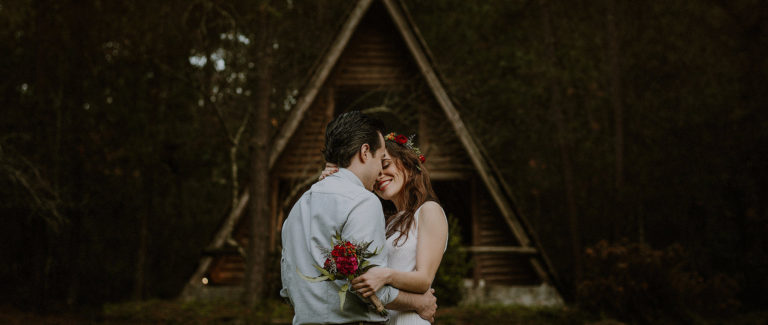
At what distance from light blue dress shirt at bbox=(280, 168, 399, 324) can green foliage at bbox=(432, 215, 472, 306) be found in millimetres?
9038

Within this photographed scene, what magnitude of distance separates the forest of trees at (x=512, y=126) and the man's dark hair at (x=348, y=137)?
38.3 ft

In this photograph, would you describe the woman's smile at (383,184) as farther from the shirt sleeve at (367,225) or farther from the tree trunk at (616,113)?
the tree trunk at (616,113)

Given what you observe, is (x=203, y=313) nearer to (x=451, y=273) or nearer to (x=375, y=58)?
(x=451, y=273)

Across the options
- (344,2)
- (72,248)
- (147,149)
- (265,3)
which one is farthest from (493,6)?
(72,248)

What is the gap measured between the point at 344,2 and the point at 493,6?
4.65 metres

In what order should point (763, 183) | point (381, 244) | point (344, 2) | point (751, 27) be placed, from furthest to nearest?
point (344, 2)
point (751, 27)
point (763, 183)
point (381, 244)

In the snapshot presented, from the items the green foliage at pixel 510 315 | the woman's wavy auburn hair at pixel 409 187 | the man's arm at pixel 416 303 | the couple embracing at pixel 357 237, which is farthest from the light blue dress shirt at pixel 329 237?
the green foliage at pixel 510 315

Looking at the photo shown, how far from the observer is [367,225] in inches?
116

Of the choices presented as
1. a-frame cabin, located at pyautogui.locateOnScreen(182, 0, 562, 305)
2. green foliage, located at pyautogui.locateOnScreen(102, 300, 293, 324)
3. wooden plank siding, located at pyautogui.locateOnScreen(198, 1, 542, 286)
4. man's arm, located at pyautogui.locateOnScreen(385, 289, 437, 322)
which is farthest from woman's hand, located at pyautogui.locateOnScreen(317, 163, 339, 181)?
wooden plank siding, located at pyautogui.locateOnScreen(198, 1, 542, 286)

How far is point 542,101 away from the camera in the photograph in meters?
24.3

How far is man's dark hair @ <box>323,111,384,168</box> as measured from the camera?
3271mm

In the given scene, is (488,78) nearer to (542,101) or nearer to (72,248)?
(542,101)

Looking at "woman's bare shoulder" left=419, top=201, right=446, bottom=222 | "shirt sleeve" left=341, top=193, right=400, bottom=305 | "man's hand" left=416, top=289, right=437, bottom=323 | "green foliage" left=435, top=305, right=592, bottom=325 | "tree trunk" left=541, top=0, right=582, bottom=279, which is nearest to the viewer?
"shirt sleeve" left=341, top=193, right=400, bottom=305

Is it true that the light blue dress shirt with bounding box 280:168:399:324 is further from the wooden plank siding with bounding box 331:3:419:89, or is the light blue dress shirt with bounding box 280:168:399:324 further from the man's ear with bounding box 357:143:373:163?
the wooden plank siding with bounding box 331:3:419:89
